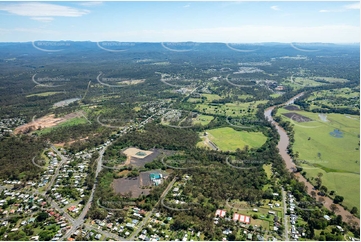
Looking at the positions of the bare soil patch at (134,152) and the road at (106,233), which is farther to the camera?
the bare soil patch at (134,152)

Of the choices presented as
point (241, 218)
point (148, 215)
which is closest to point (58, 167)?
point (148, 215)

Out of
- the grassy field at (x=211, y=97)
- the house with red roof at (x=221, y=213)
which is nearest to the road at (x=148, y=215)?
the house with red roof at (x=221, y=213)

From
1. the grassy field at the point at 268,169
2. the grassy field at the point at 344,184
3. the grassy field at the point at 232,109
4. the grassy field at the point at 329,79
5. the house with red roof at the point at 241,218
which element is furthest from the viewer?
the grassy field at the point at 329,79

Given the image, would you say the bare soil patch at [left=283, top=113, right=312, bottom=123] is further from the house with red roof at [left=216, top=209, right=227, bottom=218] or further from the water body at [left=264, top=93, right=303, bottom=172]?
the house with red roof at [left=216, top=209, right=227, bottom=218]

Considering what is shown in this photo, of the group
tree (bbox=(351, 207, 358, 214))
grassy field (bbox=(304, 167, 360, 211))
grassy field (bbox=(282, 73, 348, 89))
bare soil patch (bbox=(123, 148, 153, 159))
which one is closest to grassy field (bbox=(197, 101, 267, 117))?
bare soil patch (bbox=(123, 148, 153, 159))

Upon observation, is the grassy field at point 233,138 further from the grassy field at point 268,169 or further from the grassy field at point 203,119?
the grassy field at point 268,169

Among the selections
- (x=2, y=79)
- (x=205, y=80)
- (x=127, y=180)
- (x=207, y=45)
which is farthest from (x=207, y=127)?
(x=207, y=45)
